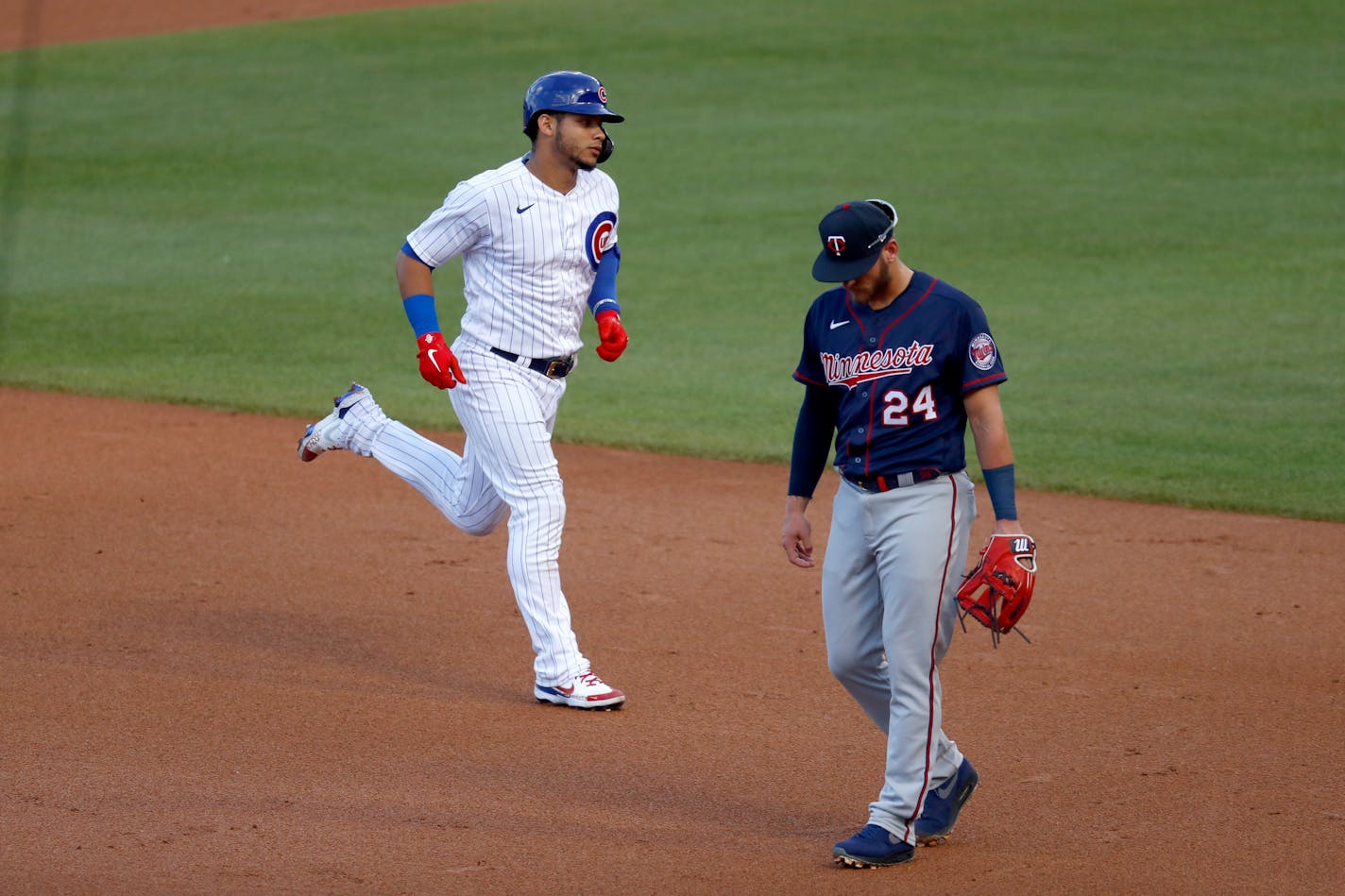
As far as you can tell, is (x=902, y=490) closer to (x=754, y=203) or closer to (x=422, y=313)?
(x=422, y=313)

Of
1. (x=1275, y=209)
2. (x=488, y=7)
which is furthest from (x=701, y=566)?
(x=488, y=7)

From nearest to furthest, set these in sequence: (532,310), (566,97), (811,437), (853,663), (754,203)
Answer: (853,663)
(811,437)
(566,97)
(532,310)
(754,203)

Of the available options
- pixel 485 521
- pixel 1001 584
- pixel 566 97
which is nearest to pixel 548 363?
pixel 485 521

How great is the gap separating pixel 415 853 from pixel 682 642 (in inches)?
93.0

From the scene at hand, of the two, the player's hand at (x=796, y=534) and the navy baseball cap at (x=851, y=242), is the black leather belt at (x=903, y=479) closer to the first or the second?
the player's hand at (x=796, y=534)

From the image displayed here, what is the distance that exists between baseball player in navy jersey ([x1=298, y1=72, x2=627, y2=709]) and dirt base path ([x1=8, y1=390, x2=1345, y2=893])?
1.32 ft

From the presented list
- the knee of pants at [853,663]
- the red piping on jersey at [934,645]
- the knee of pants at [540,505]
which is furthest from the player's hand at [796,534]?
the knee of pants at [540,505]

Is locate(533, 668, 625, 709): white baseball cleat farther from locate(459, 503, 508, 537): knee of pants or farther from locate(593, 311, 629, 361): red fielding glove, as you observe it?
locate(593, 311, 629, 361): red fielding glove

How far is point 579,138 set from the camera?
6.11m

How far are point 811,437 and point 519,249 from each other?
59.0 inches

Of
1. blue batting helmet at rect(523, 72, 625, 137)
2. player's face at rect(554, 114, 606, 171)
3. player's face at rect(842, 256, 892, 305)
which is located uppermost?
blue batting helmet at rect(523, 72, 625, 137)

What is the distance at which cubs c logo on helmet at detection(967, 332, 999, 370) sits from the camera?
4.76 m

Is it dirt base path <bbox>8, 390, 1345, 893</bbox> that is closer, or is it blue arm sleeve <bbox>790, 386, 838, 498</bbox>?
dirt base path <bbox>8, 390, 1345, 893</bbox>

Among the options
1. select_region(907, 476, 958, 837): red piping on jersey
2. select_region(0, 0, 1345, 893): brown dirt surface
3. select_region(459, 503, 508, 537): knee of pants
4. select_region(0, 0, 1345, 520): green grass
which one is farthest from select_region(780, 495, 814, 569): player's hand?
select_region(0, 0, 1345, 520): green grass
